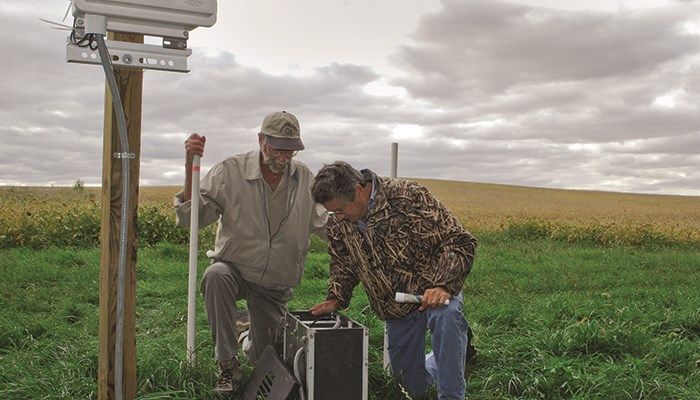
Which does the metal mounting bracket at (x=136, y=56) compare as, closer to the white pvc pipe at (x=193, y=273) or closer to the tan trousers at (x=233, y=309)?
the white pvc pipe at (x=193, y=273)

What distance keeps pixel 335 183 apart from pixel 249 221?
106 cm

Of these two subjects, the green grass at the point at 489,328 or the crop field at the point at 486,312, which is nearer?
the green grass at the point at 489,328

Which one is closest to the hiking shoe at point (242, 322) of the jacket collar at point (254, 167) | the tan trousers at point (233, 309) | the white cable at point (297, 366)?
the tan trousers at point (233, 309)

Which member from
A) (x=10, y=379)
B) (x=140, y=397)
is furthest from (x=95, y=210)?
(x=140, y=397)

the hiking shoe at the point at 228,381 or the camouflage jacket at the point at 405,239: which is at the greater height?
the camouflage jacket at the point at 405,239

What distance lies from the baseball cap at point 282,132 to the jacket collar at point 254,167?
0.82 feet

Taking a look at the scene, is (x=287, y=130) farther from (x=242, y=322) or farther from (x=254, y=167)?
(x=242, y=322)

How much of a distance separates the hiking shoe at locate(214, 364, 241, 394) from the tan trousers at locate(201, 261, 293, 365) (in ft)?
0.22

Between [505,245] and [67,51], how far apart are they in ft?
37.9

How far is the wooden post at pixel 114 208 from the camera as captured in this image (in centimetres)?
371

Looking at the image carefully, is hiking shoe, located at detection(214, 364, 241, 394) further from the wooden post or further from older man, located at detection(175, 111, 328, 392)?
the wooden post

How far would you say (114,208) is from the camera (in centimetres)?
375

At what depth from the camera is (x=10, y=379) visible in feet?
15.9

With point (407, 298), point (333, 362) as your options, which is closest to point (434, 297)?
point (407, 298)
